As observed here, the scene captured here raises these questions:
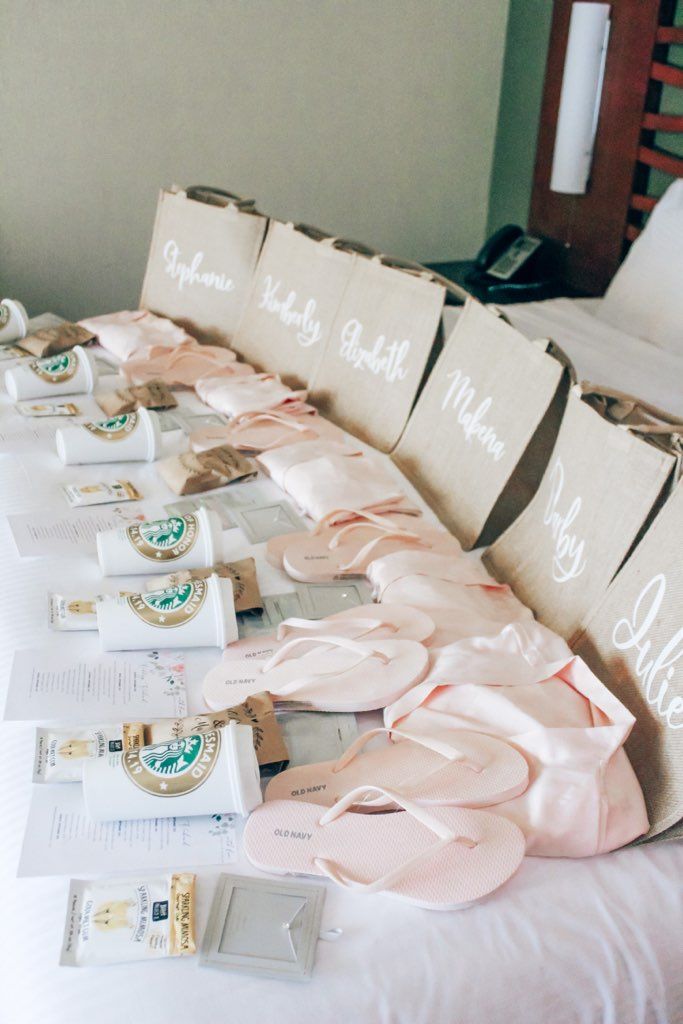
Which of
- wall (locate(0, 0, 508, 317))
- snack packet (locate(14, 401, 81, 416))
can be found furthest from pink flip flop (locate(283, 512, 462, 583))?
wall (locate(0, 0, 508, 317))

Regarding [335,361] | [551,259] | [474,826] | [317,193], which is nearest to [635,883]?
[474,826]

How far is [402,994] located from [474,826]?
177 mm

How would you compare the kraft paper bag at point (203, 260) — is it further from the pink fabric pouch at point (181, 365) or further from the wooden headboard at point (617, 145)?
the wooden headboard at point (617, 145)

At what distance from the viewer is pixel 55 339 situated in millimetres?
2254

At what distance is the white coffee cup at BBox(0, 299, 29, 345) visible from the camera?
227 cm

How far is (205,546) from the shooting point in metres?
1.37

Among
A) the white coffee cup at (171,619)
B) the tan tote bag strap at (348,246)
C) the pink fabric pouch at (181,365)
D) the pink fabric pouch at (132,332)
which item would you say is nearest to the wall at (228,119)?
the pink fabric pouch at (132,332)

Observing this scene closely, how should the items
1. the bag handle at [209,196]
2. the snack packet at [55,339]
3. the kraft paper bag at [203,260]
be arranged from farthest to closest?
1. the bag handle at [209,196]
2. the kraft paper bag at [203,260]
3. the snack packet at [55,339]

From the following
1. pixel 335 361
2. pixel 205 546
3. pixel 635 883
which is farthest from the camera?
pixel 335 361

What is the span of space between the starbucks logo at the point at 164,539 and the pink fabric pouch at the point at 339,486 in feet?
0.77

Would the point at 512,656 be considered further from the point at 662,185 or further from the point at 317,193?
the point at 317,193

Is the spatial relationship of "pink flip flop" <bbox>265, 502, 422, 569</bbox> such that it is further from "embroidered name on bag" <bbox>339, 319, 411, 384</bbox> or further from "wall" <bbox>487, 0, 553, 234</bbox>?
"wall" <bbox>487, 0, 553, 234</bbox>

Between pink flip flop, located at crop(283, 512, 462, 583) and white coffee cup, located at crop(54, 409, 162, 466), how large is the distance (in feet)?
1.35

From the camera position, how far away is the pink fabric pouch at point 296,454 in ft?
5.53
